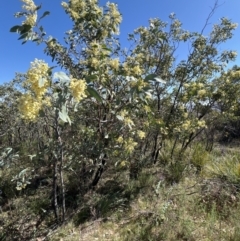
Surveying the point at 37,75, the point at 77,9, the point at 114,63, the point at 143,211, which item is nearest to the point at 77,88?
the point at 37,75

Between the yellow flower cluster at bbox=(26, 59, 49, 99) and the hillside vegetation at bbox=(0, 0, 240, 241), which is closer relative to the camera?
the yellow flower cluster at bbox=(26, 59, 49, 99)

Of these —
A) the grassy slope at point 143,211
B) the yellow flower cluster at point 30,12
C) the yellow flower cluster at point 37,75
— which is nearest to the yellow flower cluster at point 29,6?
the yellow flower cluster at point 30,12

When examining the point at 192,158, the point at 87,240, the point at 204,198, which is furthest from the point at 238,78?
the point at 87,240

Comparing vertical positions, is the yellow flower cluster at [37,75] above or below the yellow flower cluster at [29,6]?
below

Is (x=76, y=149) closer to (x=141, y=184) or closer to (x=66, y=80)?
(x=66, y=80)

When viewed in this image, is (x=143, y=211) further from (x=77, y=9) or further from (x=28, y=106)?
(x=77, y=9)

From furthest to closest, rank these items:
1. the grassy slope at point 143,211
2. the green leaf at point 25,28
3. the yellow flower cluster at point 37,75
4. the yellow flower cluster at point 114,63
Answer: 1. the grassy slope at point 143,211
2. the yellow flower cluster at point 114,63
3. the green leaf at point 25,28
4. the yellow flower cluster at point 37,75

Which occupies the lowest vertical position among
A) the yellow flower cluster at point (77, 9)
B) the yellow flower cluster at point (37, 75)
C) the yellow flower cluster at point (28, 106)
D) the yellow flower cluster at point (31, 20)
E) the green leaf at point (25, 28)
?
the yellow flower cluster at point (28, 106)

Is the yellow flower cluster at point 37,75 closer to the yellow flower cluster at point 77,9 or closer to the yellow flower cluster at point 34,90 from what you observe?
the yellow flower cluster at point 34,90

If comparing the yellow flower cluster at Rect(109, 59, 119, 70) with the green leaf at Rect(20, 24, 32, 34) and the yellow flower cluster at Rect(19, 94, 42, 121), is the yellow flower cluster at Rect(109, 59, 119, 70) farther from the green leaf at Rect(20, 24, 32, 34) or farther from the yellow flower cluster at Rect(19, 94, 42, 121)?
the yellow flower cluster at Rect(19, 94, 42, 121)

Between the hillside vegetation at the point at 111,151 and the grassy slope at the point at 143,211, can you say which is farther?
the grassy slope at the point at 143,211

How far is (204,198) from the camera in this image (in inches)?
136

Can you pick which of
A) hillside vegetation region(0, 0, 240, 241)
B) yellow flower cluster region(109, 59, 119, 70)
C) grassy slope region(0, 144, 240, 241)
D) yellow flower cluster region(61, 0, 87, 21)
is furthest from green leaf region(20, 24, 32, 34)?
grassy slope region(0, 144, 240, 241)

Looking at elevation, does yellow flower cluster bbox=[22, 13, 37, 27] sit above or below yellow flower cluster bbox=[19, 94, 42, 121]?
above
